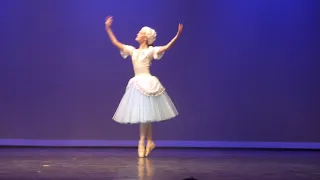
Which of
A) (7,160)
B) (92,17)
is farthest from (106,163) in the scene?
(92,17)

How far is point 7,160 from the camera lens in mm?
4805

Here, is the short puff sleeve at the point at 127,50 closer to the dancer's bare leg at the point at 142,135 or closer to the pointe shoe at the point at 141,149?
the dancer's bare leg at the point at 142,135

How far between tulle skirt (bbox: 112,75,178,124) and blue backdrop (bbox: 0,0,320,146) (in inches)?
46.3

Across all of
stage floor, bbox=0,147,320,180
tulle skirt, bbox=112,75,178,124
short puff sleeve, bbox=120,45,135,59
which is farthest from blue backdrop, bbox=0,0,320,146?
tulle skirt, bbox=112,75,178,124

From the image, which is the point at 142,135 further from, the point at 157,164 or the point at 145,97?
the point at 157,164

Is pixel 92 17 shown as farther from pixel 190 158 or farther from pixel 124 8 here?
pixel 190 158

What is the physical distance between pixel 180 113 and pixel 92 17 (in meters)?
1.55

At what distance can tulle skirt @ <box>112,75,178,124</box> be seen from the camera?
505 centimetres

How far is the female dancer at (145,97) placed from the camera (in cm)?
507

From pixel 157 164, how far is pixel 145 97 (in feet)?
2.47

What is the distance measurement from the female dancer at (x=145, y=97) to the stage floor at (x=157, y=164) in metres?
0.37

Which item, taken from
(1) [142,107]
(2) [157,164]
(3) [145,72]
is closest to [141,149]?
(1) [142,107]

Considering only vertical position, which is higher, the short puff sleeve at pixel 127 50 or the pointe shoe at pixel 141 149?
the short puff sleeve at pixel 127 50

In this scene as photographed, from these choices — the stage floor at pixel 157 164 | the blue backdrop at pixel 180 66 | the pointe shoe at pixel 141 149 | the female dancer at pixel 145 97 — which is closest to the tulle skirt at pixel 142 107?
the female dancer at pixel 145 97
